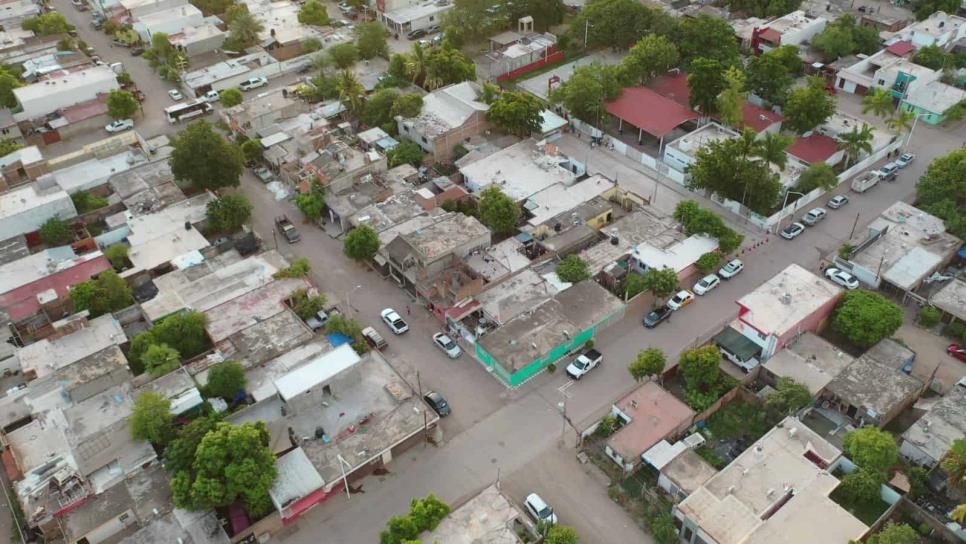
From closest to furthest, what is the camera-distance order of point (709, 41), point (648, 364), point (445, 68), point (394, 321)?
point (648, 364)
point (394, 321)
point (445, 68)
point (709, 41)

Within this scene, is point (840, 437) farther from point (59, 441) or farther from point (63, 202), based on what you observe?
point (63, 202)

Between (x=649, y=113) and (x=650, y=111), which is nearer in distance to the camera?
(x=649, y=113)

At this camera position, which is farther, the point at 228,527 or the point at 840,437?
the point at 840,437

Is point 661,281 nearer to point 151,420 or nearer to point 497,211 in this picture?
point 497,211

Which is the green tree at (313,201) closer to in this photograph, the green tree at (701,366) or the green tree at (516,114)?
the green tree at (516,114)

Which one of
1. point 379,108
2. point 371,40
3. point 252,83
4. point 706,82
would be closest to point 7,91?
point 252,83

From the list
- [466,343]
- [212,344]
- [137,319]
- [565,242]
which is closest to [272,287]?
[212,344]

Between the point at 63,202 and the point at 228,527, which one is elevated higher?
the point at 63,202
